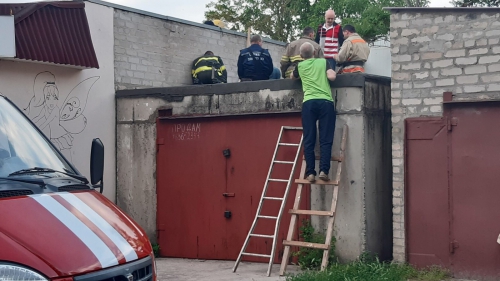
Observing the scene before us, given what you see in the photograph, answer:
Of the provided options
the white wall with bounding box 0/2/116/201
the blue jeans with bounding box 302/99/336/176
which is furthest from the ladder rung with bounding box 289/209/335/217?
the white wall with bounding box 0/2/116/201

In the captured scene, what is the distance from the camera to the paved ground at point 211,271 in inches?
368

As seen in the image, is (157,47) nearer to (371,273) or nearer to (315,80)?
(315,80)

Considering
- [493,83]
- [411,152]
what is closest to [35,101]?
[411,152]

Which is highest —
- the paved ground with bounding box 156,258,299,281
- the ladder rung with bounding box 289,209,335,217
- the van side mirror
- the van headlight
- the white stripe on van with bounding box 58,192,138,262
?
the van side mirror

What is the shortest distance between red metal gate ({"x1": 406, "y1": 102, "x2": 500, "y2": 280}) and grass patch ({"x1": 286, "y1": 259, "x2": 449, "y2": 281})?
0.22 metres

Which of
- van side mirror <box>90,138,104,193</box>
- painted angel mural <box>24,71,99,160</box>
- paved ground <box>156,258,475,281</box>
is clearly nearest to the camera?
van side mirror <box>90,138,104,193</box>

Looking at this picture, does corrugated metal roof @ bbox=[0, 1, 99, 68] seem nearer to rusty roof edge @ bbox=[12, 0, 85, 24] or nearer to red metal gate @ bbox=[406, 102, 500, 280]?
rusty roof edge @ bbox=[12, 0, 85, 24]

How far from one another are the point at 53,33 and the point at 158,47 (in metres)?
2.75

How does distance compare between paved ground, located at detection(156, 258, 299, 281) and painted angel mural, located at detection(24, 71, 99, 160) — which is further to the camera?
painted angel mural, located at detection(24, 71, 99, 160)

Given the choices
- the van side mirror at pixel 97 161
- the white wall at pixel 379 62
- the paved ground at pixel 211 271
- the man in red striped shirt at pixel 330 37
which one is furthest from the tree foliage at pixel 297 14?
the van side mirror at pixel 97 161

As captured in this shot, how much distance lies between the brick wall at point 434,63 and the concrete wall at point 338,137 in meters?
0.38

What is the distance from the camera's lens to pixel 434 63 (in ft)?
31.4

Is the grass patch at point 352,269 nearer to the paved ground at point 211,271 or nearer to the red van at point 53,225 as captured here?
the paved ground at point 211,271

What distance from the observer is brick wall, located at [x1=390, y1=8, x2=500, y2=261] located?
9188mm
